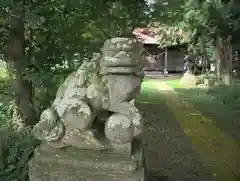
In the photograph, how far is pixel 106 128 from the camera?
2016 millimetres

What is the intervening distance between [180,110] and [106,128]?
660cm

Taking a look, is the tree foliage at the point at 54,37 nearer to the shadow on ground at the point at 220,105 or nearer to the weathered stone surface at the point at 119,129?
the weathered stone surface at the point at 119,129

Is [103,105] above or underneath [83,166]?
above

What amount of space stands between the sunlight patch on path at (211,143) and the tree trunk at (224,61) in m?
4.34

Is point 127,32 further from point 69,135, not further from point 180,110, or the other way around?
point 180,110

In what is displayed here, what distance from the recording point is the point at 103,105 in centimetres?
205

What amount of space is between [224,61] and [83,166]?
1135 cm

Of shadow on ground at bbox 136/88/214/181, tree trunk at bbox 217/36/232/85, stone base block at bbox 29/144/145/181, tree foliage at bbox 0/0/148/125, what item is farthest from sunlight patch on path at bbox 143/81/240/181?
tree trunk at bbox 217/36/232/85

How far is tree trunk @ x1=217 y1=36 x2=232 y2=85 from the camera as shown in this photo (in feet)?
40.3

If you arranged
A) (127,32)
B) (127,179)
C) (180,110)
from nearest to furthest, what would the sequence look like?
(127,179) < (127,32) < (180,110)

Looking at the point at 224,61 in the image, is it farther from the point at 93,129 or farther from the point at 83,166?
the point at 83,166

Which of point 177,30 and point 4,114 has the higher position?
point 177,30

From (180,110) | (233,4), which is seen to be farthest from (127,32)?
(180,110)

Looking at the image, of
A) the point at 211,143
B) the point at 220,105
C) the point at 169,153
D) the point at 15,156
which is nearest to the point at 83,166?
the point at 15,156
